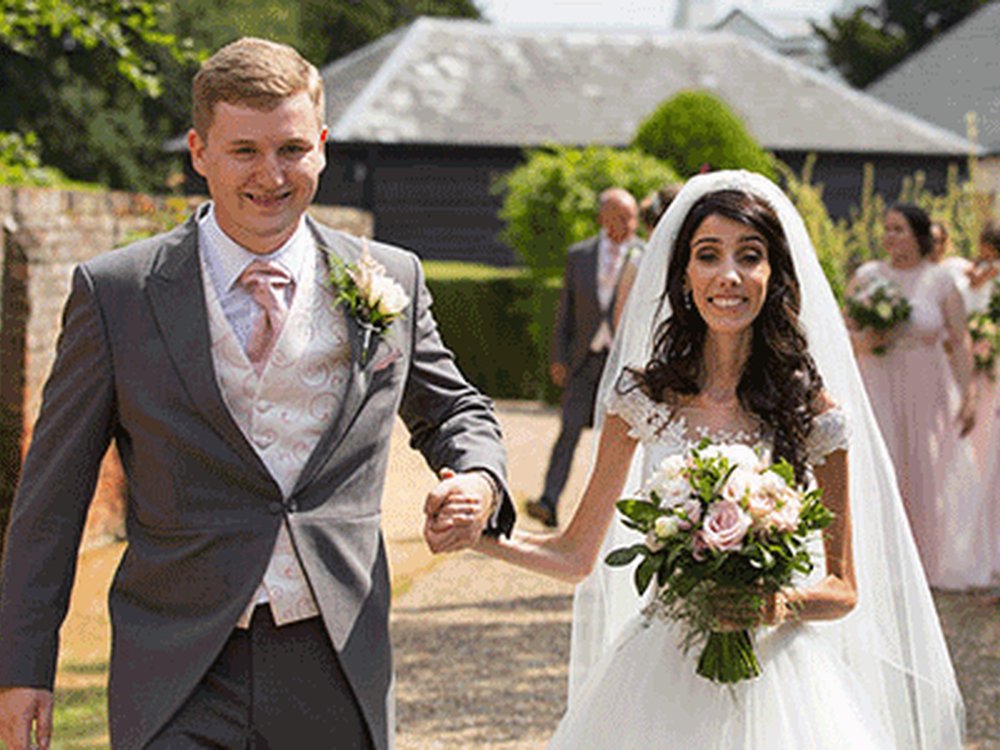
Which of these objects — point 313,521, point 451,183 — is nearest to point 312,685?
point 313,521

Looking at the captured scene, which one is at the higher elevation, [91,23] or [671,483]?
[671,483]

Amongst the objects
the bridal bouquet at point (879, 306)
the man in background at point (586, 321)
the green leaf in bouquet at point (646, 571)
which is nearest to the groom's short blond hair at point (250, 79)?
the green leaf in bouquet at point (646, 571)

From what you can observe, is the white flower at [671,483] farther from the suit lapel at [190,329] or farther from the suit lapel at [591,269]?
the suit lapel at [591,269]

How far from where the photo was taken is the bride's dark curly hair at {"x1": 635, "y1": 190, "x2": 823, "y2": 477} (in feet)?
13.7

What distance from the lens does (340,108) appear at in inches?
1118

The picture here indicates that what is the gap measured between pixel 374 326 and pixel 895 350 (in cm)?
743

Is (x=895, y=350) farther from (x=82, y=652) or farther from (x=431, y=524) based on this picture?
(x=431, y=524)

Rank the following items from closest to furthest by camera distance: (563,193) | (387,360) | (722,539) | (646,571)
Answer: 1. (387,360)
2. (722,539)
3. (646,571)
4. (563,193)

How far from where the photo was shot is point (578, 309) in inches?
430

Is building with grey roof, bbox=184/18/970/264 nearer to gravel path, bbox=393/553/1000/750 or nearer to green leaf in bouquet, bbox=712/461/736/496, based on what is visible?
gravel path, bbox=393/553/1000/750

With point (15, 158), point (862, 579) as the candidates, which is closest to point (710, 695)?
point (862, 579)

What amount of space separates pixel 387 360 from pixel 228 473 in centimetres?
44

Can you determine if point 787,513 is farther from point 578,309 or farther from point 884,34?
point 884,34

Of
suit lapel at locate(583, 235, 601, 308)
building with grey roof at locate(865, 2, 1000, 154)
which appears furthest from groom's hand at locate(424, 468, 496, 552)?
building with grey roof at locate(865, 2, 1000, 154)
